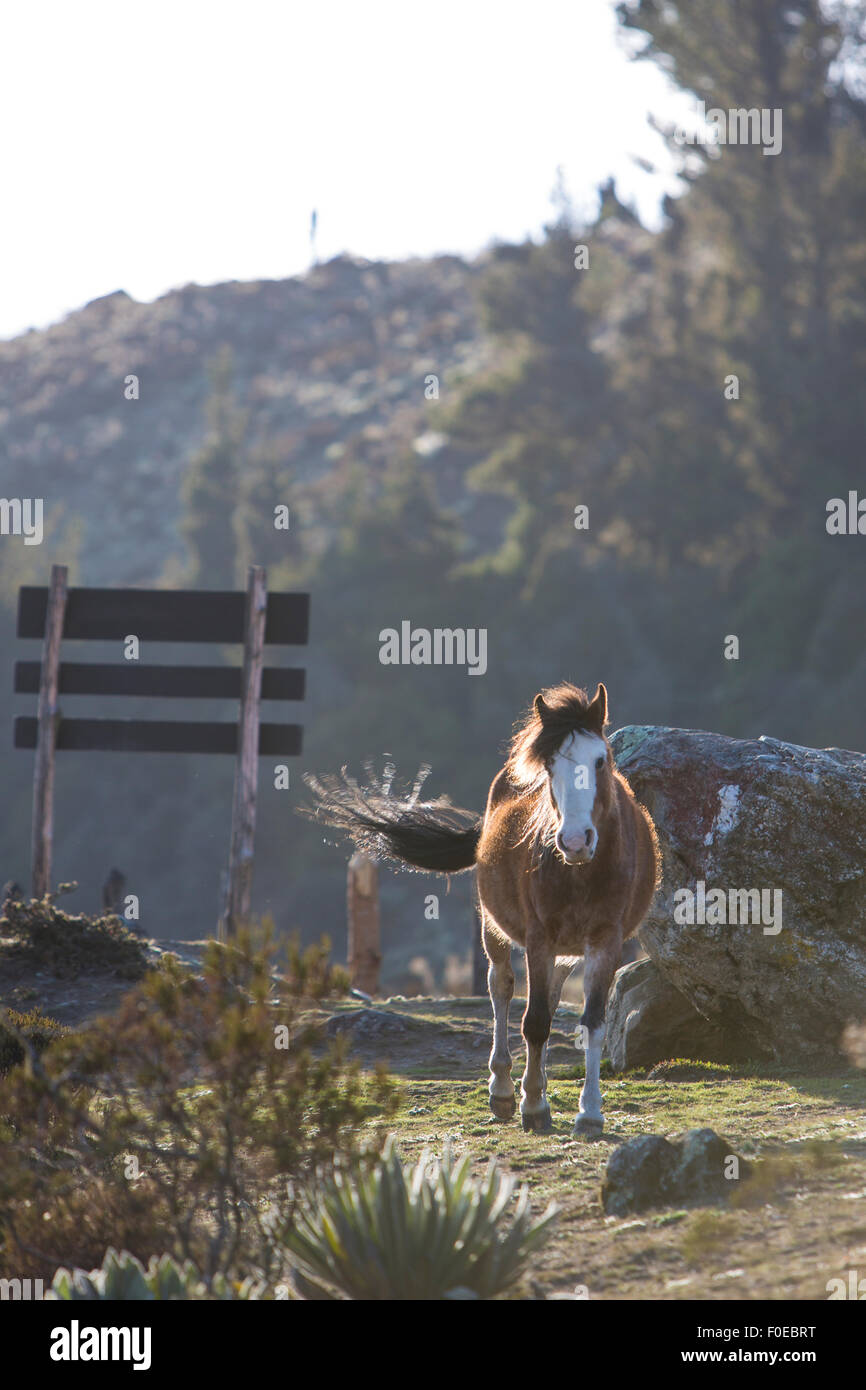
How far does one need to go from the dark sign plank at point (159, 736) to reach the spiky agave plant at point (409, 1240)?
9740 mm

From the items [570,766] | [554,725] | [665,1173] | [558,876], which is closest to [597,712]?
[554,725]

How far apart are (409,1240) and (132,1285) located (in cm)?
91

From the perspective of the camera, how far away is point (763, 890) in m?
9.04

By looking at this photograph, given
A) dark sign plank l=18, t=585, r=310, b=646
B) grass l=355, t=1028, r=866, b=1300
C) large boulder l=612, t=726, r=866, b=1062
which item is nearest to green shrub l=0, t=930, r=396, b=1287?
grass l=355, t=1028, r=866, b=1300

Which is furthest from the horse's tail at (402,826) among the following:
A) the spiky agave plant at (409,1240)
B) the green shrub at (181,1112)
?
the spiky agave plant at (409,1240)

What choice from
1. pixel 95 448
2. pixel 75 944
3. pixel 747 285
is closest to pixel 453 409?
pixel 747 285

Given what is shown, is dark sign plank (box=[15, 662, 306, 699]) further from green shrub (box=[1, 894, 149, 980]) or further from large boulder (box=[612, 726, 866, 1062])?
large boulder (box=[612, 726, 866, 1062])

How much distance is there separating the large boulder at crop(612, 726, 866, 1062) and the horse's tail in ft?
4.46

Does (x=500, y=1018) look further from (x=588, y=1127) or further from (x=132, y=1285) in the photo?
(x=132, y=1285)

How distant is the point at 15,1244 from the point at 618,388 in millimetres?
39655

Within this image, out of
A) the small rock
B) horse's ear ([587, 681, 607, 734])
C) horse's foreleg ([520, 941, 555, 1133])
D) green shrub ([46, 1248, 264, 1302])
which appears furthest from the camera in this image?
horse's foreleg ([520, 941, 555, 1133])

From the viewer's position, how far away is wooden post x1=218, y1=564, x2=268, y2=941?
45.6 feet
